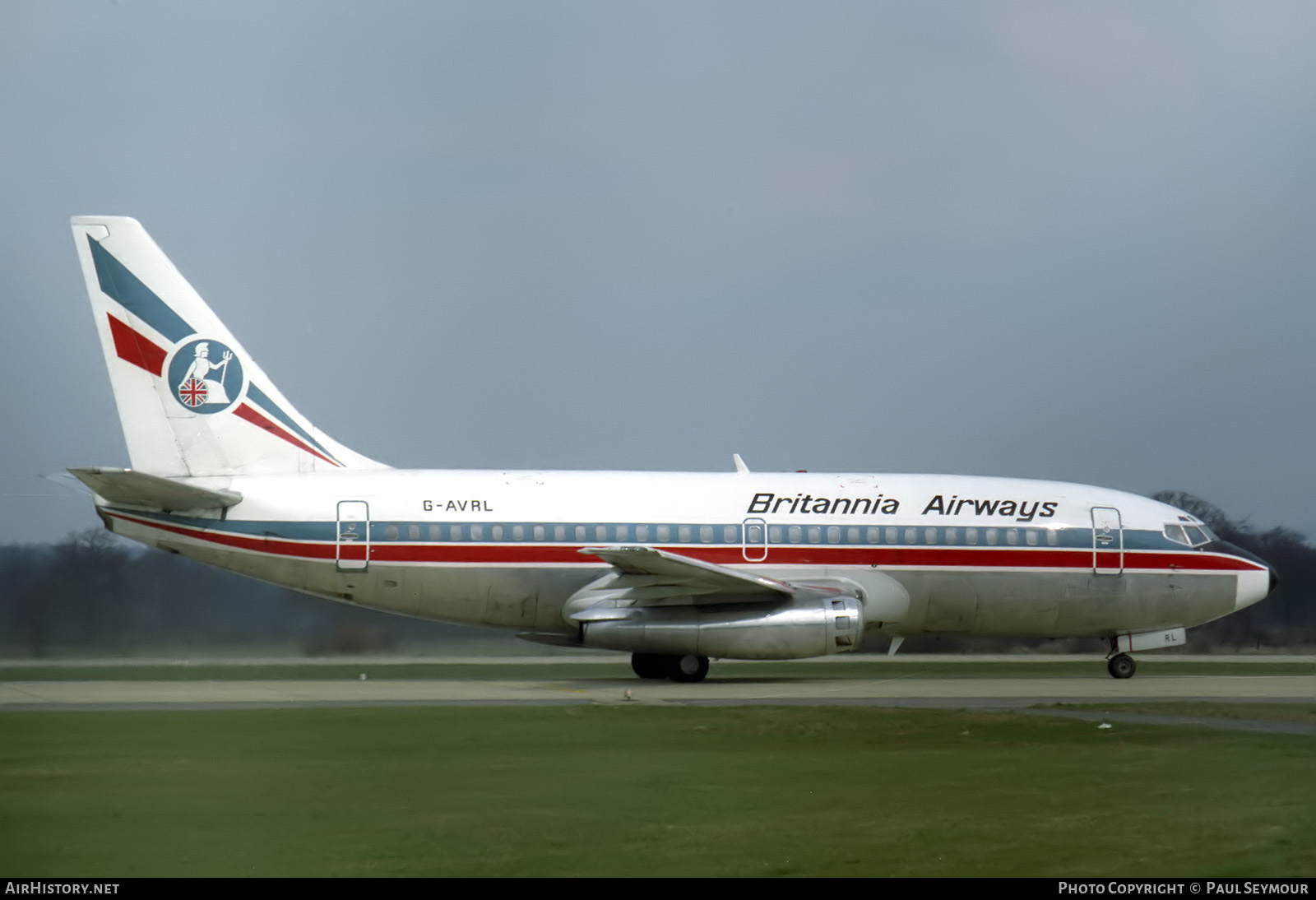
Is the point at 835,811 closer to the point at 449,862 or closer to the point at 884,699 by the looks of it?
the point at 449,862

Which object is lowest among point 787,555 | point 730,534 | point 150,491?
point 787,555

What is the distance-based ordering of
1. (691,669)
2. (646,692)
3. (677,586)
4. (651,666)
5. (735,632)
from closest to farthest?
(646,692), (735,632), (677,586), (691,669), (651,666)

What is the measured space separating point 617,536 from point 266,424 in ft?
19.4

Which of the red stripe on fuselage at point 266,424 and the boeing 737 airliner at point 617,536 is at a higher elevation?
the red stripe on fuselage at point 266,424

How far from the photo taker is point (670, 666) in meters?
23.8

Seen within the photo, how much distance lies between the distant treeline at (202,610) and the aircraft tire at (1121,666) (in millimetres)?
5568

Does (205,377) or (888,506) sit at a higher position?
(205,377)

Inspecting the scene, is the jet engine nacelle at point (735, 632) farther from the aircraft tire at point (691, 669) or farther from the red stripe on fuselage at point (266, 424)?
the red stripe on fuselage at point (266, 424)

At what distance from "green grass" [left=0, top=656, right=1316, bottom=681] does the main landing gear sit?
0.67 m

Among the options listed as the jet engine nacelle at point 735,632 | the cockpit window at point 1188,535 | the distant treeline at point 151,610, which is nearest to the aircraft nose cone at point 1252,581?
the cockpit window at point 1188,535

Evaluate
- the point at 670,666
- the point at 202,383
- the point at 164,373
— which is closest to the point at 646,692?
the point at 670,666

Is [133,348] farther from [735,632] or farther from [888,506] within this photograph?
[888,506]

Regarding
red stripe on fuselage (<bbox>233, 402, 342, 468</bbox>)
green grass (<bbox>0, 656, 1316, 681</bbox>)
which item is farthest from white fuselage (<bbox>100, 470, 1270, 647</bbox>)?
green grass (<bbox>0, 656, 1316, 681</bbox>)

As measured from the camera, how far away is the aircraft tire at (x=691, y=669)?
23344 millimetres
